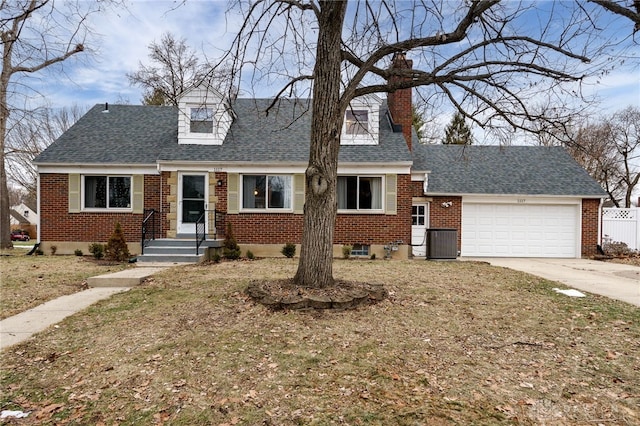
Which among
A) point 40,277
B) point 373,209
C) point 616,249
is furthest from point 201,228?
point 616,249

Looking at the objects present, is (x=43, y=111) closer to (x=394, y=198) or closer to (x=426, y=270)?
(x=394, y=198)

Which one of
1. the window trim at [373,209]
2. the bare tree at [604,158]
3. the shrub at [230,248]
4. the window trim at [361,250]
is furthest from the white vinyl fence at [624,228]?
the shrub at [230,248]

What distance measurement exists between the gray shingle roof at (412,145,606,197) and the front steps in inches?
307

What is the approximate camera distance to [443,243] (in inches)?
464

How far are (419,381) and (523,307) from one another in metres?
3.21

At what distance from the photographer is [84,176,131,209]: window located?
497 inches

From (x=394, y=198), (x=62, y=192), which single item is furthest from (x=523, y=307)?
(x=62, y=192)

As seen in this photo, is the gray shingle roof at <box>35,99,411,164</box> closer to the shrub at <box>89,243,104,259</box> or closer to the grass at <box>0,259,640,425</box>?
the shrub at <box>89,243,104,259</box>

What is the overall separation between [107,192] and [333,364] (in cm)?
1173

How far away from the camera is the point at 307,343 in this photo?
4152 mm

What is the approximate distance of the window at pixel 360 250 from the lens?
488 inches

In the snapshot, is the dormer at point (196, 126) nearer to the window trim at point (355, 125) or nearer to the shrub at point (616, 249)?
the window trim at point (355, 125)

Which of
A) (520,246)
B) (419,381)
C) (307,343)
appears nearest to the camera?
(419,381)

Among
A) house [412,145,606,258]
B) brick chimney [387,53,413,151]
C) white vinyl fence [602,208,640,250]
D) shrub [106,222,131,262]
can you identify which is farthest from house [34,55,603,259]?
white vinyl fence [602,208,640,250]
